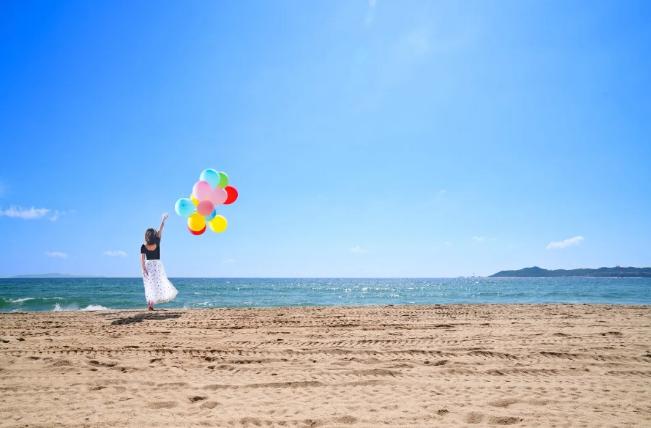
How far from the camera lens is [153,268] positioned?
33.6 ft

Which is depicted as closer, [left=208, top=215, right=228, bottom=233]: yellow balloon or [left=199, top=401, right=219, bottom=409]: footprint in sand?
[left=199, top=401, right=219, bottom=409]: footprint in sand

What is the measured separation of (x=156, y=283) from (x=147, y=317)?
1190 mm

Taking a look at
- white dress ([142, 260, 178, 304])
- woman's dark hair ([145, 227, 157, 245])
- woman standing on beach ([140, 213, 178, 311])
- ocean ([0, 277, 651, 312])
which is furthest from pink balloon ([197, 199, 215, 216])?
ocean ([0, 277, 651, 312])

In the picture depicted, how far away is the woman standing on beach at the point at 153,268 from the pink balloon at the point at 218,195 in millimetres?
1427

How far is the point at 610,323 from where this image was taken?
29.4 feet

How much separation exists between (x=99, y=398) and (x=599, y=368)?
20.6ft

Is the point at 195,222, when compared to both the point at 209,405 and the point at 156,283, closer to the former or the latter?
the point at 156,283

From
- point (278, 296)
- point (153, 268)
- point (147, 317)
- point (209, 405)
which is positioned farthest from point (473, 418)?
point (278, 296)

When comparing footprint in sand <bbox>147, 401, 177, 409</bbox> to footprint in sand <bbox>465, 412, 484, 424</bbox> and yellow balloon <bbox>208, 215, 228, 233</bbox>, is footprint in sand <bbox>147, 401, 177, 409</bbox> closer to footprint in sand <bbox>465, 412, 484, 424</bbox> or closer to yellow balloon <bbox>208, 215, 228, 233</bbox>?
footprint in sand <bbox>465, 412, 484, 424</bbox>

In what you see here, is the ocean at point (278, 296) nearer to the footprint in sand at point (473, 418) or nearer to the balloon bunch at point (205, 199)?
the balloon bunch at point (205, 199)

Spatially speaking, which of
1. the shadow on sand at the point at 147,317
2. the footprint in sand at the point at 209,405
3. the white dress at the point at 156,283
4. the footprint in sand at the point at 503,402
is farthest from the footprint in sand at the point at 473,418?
the white dress at the point at 156,283

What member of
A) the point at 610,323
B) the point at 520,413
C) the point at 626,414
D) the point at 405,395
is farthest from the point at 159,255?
the point at 610,323

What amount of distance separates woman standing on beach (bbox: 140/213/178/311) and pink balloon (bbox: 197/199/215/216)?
39.7 inches

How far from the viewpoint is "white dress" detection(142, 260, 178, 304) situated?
1026 centimetres
